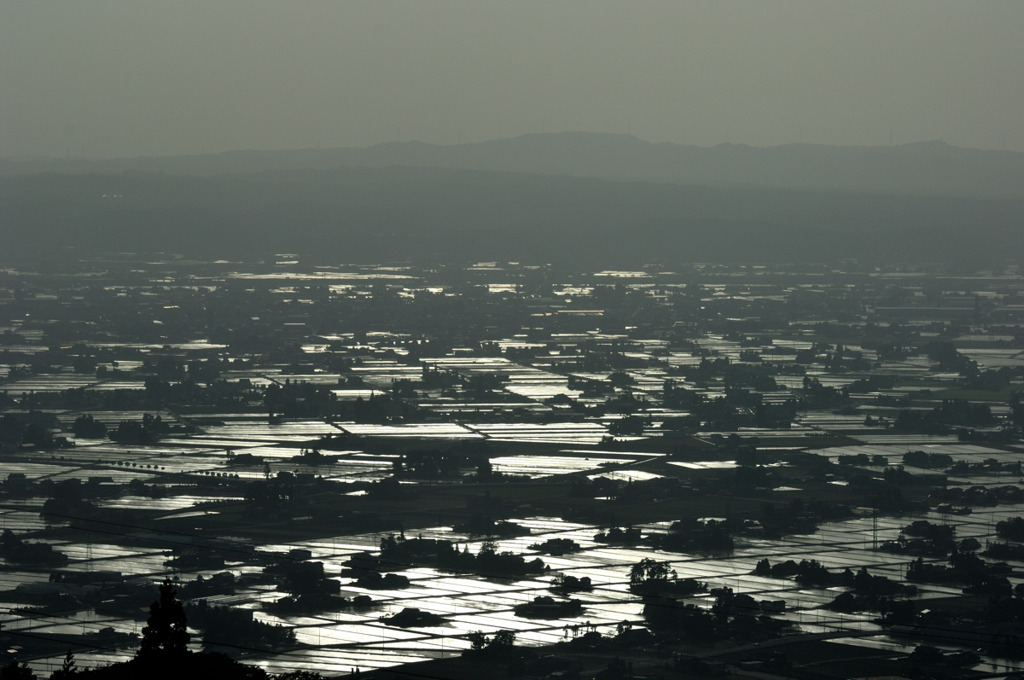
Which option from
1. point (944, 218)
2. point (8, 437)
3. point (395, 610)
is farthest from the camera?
point (944, 218)

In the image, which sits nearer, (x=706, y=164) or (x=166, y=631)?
(x=166, y=631)

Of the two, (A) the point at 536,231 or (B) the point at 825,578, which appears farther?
(A) the point at 536,231

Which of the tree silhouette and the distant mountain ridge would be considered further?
the distant mountain ridge

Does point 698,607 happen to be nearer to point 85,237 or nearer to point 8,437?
point 8,437

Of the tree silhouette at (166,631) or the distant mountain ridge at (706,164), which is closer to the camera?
the tree silhouette at (166,631)

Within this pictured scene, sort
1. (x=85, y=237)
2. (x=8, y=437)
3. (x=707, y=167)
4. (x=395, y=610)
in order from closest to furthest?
1. (x=395, y=610)
2. (x=8, y=437)
3. (x=85, y=237)
4. (x=707, y=167)

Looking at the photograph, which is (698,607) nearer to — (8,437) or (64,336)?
(8,437)

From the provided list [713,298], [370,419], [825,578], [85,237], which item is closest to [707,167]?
[85,237]
